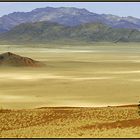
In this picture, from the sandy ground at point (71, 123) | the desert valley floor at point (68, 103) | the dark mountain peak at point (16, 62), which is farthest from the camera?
the dark mountain peak at point (16, 62)

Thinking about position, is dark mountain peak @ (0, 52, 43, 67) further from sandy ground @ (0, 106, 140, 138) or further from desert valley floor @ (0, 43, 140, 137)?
sandy ground @ (0, 106, 140, 138)

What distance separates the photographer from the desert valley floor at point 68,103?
2038 cm

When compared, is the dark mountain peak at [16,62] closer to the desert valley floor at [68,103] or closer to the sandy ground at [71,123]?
the desert valley floor at [68,103]

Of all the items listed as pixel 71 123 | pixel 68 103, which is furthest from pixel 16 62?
pixel 71 123

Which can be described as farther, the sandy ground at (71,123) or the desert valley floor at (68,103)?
the desert valley floor at (68,103)

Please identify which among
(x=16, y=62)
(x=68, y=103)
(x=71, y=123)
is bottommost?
(x=16, y=62)

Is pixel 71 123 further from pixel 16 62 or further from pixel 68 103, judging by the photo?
pixel 16 62

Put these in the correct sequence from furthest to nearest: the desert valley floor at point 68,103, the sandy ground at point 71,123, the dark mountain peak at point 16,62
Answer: the dark mountain peak at point 16,62 < the desert valley floor at point 68,103 < the sandy ground at point 71,123

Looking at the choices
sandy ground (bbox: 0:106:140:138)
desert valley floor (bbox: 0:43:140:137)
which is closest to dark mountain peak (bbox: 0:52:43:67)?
desert valley floor (bbox: 0:43:140:137)

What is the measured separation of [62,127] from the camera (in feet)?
69.5

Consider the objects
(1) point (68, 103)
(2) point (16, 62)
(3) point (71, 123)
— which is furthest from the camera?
(2) point (16, 62)

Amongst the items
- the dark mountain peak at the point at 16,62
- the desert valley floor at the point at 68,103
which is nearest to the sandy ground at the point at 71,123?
the desert valley floor at the point at 68,103

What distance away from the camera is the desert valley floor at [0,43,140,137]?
66.8 feet

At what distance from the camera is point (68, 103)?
3522cm
